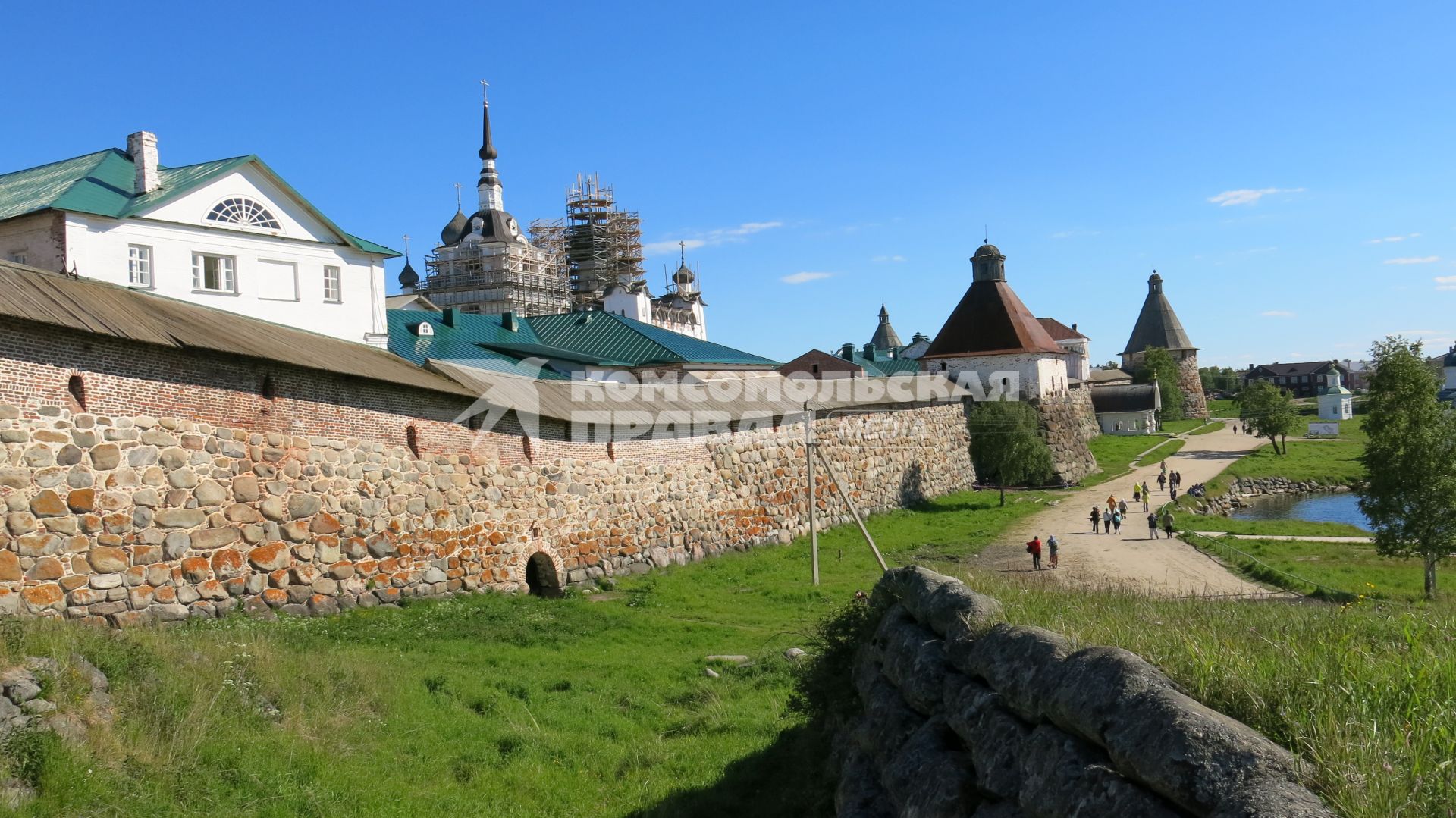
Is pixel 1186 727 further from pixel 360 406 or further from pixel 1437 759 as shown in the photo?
pixel 360 406

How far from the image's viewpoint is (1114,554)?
23688mm

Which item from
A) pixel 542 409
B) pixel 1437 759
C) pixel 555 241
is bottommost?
pixel 1437 759

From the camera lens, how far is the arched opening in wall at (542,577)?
16656mm

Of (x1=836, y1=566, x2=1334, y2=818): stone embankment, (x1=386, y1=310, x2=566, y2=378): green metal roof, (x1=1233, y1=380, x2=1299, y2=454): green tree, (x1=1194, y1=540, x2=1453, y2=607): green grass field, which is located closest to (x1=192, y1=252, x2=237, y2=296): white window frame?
(x1=386, y1=310, x2=566, y2=378): green metal roof

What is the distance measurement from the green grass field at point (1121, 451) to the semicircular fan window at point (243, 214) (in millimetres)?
31532

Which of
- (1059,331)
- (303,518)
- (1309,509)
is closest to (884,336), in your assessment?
(1059,331)

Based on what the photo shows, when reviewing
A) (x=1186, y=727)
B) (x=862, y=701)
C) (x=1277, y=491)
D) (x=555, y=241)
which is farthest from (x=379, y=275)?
(x=555, y=241)

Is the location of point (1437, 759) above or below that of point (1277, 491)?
above

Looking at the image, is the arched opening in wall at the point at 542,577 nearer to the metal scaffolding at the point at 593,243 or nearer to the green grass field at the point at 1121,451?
the green grass field at the point at 1121,451

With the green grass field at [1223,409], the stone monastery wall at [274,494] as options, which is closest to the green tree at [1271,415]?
the green grass field at [1223,409]

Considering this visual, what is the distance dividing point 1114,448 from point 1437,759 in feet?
180

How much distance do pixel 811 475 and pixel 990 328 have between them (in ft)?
87.8

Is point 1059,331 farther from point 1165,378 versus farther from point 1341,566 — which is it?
point 1341,566

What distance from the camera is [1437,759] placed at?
317cm
